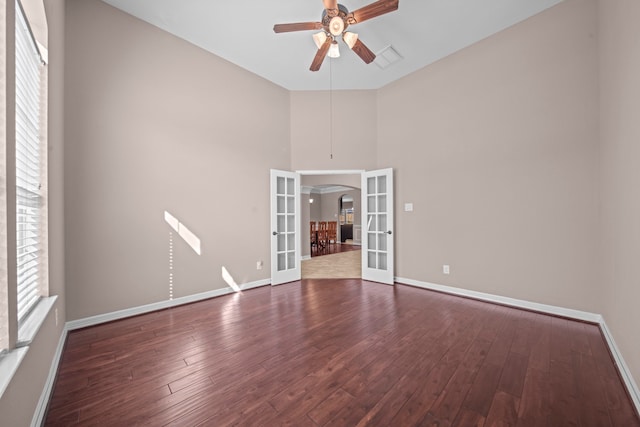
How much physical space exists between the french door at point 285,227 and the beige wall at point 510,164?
6.23 ft

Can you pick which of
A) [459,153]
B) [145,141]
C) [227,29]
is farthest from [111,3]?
[459,153]

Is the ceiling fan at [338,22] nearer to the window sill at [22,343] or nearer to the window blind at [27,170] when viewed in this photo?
the window blind at [27,170]

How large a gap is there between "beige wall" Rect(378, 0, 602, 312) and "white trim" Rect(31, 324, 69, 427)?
4.25m

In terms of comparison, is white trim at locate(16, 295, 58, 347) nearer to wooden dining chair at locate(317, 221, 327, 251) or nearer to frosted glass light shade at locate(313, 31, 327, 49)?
frosted glass light shade at locate(313, 31, 327, 49)

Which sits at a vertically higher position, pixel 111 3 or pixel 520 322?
pixel 111 3

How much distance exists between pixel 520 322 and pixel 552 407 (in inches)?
57.1

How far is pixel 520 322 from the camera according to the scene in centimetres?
280

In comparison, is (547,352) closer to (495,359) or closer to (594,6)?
(495,359)

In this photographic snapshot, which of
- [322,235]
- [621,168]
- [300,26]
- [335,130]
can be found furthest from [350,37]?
[322,235]

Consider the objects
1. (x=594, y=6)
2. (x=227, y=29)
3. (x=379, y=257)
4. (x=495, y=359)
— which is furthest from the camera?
(x=379, y=257)

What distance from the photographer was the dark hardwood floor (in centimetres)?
152

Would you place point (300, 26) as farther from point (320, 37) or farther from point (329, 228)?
point (329, 228)

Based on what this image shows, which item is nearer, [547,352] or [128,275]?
[547,352]

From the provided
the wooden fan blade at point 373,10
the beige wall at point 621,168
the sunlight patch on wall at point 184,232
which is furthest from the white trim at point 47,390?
the wooden fan blade at point 373,10
